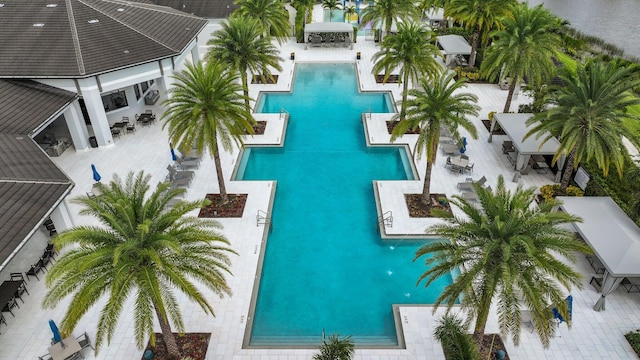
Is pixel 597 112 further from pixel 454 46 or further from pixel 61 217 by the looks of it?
pixel 61 217

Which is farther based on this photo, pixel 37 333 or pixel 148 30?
pixel 148 30

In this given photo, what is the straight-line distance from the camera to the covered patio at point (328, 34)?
46094 mm

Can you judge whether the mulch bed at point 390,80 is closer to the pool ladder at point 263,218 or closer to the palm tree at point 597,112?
the palm tree at point 597,112

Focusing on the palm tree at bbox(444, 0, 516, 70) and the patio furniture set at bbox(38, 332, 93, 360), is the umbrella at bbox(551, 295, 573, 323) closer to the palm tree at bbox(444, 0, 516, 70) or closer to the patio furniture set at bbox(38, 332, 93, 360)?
the patio furniture set at bbox(38, 332, 93, 360)

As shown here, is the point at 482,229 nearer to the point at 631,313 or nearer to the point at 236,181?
Answer: the point at 631,313

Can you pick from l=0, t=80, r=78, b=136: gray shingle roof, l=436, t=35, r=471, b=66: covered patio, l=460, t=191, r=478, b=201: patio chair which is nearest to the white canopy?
l=460, t=191, r=478, b=201: patio chair

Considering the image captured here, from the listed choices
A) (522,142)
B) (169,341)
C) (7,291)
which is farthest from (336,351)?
(522,142)

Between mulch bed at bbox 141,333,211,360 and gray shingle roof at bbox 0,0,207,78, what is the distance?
18.4m

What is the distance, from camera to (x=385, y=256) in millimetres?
20766

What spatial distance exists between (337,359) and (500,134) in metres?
21.9

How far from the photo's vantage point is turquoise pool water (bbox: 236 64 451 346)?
696 inches

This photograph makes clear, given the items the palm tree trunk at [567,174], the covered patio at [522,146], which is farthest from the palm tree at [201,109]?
the palm tree trunk at [567,174]

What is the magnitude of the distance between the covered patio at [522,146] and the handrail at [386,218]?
28.7ft

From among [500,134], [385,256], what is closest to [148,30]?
[385,256]
